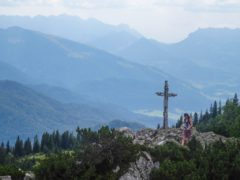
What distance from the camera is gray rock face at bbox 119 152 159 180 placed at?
108ft

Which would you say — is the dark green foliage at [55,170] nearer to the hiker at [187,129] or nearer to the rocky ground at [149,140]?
the rocky ground at [149,140]

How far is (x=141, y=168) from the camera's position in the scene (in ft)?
111

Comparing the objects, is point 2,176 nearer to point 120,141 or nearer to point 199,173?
point 120,141

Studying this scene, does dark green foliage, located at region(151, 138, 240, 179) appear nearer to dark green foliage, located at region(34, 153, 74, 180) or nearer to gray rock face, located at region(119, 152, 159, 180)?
gray rock face, located at region(119, 152, 159, 180)

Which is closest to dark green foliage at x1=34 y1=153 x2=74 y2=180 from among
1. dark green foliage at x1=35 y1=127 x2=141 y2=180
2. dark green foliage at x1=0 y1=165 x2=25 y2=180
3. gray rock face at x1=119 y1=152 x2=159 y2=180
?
dark green foliage at x1=35 y1=127 x2=141 y2=180

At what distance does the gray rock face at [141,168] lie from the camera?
108 feet

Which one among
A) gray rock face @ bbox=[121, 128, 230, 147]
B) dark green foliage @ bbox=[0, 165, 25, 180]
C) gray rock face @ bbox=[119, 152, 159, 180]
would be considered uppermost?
gray rock face @ bbox=[121, 128, 230, 147]

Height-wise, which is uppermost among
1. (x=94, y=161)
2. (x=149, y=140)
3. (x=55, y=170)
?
(x=149, y=140)

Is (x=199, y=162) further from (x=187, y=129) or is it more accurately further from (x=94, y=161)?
(x=187, y=129)

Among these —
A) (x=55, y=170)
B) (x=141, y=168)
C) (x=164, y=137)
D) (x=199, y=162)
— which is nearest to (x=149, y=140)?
(x=164, y=137)

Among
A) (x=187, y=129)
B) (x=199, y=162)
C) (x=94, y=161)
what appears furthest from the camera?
(x=187, y=129)

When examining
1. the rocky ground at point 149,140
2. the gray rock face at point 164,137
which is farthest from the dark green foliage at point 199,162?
the gray rock face at point 164,137

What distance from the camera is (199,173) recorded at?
31.6 meters

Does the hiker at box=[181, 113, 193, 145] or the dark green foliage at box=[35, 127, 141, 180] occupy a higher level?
the hiker at box=[181, 113, 193, 145]
